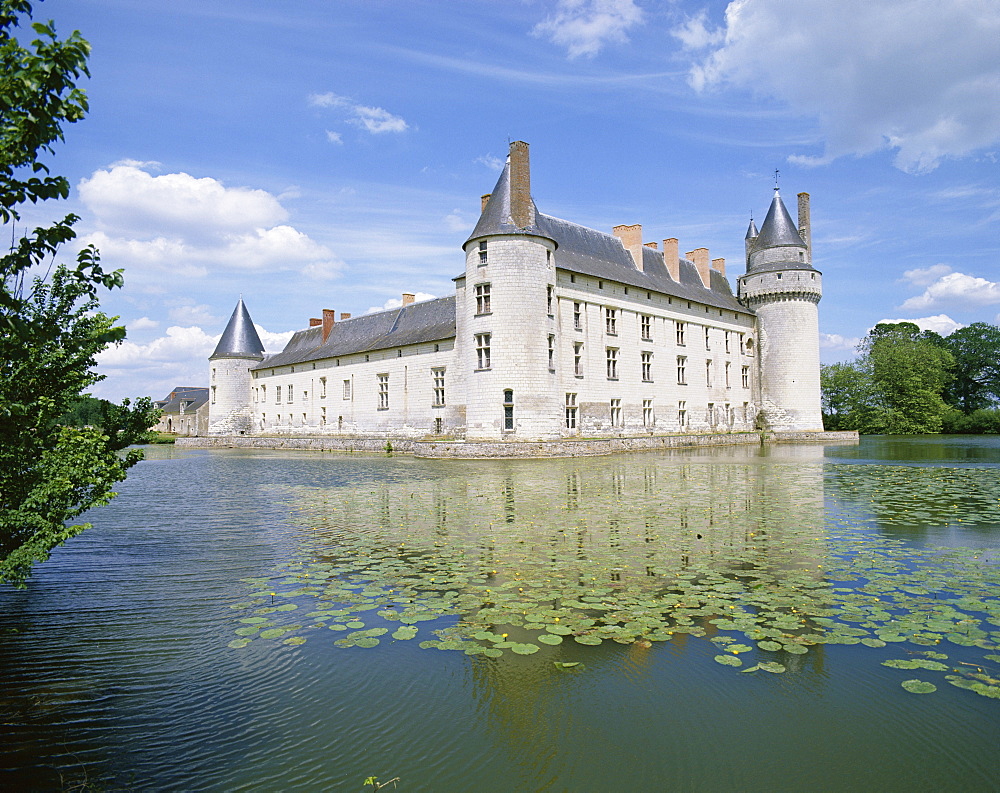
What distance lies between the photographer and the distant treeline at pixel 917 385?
49.8 metres

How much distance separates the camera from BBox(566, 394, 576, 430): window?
29078mm

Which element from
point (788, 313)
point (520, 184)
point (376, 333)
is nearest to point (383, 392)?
point (376, 333)

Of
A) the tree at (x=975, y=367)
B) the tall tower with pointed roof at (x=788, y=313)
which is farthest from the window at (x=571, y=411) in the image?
the tree at (x=975, y=367)

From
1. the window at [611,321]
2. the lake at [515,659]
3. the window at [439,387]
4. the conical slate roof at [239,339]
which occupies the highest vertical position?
the conical slate roof at [239,339]

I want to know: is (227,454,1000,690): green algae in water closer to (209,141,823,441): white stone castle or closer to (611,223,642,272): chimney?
(209,141,823,441): white stone castle

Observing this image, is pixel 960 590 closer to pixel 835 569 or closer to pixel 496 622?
pixel 835 569

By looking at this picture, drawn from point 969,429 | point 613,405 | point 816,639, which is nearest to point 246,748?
point 816,639

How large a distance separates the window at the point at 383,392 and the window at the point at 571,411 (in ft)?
36.3

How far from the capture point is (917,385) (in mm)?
49625

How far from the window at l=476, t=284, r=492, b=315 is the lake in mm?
18206

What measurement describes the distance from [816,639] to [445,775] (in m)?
2.82

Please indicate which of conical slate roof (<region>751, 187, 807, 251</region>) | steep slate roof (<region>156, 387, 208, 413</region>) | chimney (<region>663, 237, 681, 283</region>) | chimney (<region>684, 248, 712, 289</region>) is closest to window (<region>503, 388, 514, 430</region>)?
chimney (<region>663, 237, 681, 283</region>)

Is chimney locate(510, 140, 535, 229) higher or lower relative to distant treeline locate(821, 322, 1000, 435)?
higher

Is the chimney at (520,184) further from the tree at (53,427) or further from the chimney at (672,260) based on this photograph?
the tree at (53,427)
